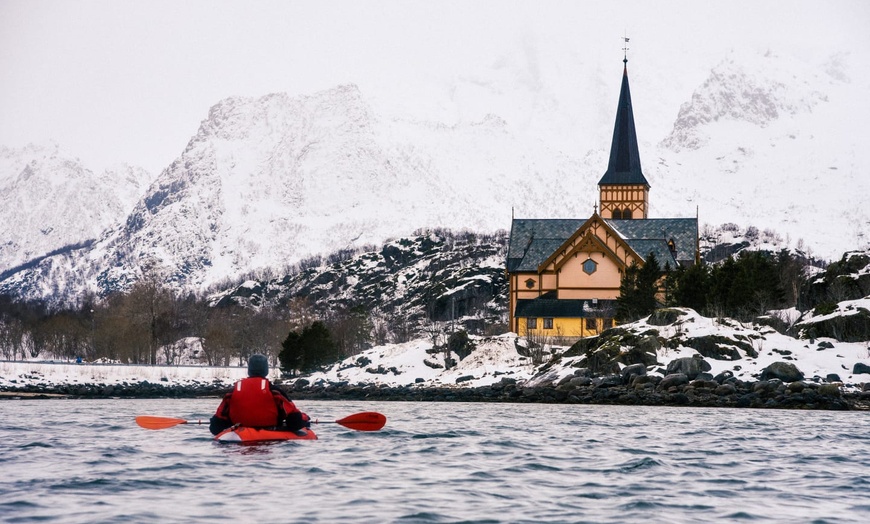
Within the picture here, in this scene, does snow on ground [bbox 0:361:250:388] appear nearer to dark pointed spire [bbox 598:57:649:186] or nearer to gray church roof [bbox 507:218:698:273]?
gray church roof [bbox 507:218:698:273]

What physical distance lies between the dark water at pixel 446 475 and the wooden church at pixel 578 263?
60.5 meters

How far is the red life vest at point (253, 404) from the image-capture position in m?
24.9

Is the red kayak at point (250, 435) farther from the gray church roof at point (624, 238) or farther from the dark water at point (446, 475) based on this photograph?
the gray church roof at point (624, 238)

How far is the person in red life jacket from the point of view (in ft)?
81.6

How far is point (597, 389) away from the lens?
5719 centimetres

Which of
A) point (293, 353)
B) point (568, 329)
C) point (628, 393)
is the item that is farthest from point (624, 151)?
point (628, 393)

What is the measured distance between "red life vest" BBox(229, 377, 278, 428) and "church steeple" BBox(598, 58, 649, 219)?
344 ft

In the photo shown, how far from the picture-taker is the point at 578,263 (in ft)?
326

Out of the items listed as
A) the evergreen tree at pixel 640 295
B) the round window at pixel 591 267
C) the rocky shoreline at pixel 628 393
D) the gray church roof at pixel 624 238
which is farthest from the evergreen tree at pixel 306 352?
the evergreen tree at pixel 640 295

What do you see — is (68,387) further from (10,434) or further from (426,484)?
(426,484)

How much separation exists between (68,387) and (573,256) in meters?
45.6

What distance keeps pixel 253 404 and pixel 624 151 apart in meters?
107

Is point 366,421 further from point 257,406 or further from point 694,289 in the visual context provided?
point 694,289

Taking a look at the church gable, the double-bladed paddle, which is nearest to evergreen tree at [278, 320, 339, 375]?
the church gable
